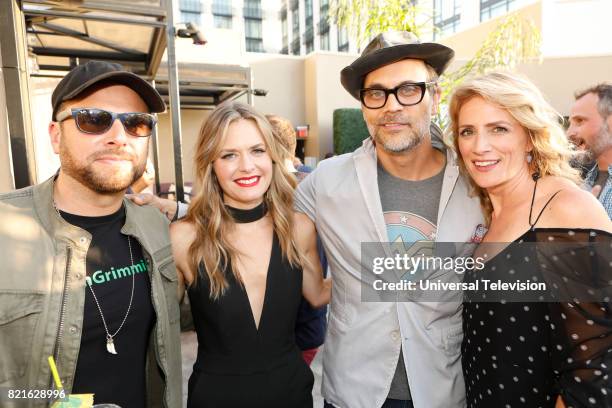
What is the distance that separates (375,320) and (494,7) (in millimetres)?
33038

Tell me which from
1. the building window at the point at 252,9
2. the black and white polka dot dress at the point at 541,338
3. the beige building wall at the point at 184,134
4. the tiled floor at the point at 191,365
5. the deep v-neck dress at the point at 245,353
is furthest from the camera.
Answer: the building window at the point at 252,9

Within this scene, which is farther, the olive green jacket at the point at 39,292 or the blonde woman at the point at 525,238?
the olive green jacket at the point at 39,292

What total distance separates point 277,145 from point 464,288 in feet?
4.03

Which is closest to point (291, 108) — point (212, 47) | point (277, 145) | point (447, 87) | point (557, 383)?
point (212, 47)

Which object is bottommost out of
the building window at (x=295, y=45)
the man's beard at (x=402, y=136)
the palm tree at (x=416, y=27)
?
the man's beard at (x=402, y=136)

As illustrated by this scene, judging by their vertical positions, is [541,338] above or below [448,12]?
below

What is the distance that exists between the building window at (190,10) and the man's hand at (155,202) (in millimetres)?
58904

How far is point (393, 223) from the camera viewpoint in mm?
2027

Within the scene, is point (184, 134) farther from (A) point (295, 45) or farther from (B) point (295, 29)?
(B) point (295, 29)

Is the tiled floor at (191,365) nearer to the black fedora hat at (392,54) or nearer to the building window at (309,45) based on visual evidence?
the black fedora hat at (392,54)

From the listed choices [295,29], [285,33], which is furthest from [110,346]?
[285,33]

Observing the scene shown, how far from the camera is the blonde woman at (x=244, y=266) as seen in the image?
1.93 m

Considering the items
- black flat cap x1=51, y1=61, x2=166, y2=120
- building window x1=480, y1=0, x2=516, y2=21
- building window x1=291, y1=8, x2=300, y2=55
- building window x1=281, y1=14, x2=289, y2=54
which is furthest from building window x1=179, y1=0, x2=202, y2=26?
black flat cap x1=51, y1=61, x2=166, y2=120

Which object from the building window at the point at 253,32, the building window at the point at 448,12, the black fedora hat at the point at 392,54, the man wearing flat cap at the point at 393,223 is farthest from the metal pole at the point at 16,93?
the building window at the point at 253,32
